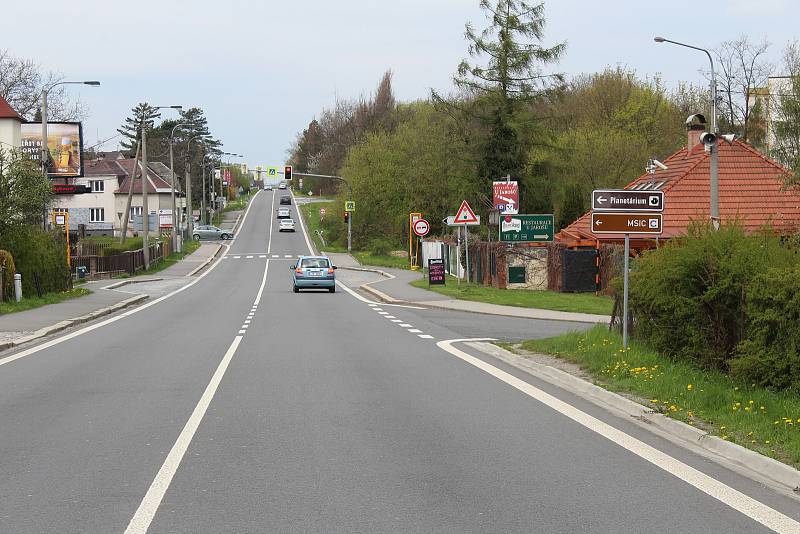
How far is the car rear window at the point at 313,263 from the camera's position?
4088 cm

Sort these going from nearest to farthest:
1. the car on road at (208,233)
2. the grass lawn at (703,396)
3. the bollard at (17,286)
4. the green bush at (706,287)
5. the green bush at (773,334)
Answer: the grass lawn at (703,396) < the green bush at (773,334) < the green bush at (706,287) < the bollard at (17,286) < the car on road at (208,233)

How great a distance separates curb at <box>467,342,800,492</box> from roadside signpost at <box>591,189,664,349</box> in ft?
4.51

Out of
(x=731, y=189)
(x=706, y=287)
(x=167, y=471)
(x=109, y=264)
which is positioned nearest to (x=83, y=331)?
(x=706, y=287)

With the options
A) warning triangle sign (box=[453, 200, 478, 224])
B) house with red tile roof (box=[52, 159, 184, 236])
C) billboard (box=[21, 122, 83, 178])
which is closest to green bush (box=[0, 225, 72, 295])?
warning triangle sign (box=[453, 200, 478, 224])

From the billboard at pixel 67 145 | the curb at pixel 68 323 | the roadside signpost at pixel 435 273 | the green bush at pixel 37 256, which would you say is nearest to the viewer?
the curb at pixel 68 323

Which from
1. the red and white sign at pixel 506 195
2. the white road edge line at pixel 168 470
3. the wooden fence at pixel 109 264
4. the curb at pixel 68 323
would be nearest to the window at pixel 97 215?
the wooden fence at pixel 109 264

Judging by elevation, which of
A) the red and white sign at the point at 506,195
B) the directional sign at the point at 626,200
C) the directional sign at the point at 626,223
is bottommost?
the directional sign at the point at 626,223

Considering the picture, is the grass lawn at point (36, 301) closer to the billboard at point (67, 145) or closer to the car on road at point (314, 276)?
the car on road at point (314, 276)

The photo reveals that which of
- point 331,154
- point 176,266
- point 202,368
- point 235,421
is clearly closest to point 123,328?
point 202,368

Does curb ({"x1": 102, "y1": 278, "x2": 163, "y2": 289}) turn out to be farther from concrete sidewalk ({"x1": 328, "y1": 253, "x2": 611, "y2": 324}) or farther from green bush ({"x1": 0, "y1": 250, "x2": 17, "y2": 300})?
green bush ({"x1": 0, "y1": 250, "x2": 17, "y2": 300})

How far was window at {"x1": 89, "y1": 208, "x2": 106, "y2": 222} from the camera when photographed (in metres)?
111

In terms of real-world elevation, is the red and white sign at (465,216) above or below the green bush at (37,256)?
above

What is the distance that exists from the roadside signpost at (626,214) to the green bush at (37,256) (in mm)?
22118

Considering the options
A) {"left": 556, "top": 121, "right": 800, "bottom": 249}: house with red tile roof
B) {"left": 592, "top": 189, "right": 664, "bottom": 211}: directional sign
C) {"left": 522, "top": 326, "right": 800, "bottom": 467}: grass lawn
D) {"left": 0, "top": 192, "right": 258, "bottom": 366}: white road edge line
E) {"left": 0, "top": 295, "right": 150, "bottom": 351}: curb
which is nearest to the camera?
{"left": 522, "top": 326, "right": 800, "bottom": 467}: grass lawn
